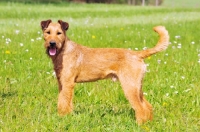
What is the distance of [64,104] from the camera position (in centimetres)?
574

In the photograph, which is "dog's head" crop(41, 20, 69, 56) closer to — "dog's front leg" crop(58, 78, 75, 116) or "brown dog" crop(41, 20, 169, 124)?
"brown dog" crop(41, 20, 169, 124)

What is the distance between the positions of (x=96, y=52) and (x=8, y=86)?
76.1 inches

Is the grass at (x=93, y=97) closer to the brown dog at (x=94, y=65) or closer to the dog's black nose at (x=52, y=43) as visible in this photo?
the brown dog at (x=94, y=65)

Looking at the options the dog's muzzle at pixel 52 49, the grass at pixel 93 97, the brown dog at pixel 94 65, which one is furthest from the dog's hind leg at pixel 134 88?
the dog's muzzle at pixel 52 49

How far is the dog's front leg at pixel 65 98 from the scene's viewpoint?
5734 millimetres

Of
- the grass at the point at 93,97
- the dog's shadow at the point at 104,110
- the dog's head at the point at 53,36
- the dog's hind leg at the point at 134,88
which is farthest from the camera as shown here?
the dog's shadow at the point at 104,110

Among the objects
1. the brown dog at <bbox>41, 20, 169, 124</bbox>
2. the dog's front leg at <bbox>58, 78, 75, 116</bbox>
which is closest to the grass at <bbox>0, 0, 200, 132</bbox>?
the dog's front leg at <bbox>58, 78, 75, 116</bbox>

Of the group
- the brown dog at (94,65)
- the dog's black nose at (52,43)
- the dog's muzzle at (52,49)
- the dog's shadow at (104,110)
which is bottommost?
the dog's shadow at (104,110)

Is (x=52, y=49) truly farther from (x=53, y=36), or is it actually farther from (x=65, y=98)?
(x=65, y=98)

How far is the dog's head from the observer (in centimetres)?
570

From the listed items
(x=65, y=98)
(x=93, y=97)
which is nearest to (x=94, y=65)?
(x=65, y=98)

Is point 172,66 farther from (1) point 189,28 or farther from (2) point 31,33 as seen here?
(1) point 189,28

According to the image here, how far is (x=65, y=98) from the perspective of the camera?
573 cm

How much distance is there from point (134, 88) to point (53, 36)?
1.29 m
